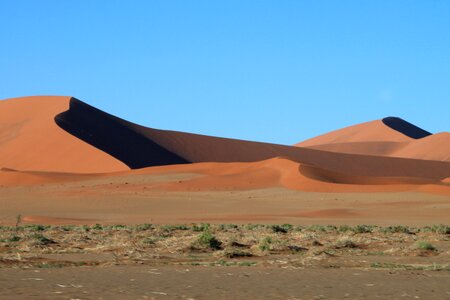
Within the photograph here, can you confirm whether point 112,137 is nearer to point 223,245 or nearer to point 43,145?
point 43,145

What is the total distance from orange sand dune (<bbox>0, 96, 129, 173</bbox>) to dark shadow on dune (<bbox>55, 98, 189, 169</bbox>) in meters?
1.26

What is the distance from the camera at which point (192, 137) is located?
3915 inches

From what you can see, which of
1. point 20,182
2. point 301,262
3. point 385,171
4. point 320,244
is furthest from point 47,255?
point 385,171

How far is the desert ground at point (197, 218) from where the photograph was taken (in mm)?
13156

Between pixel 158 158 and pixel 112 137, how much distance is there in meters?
4.89

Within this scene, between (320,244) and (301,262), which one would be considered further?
(320,244)

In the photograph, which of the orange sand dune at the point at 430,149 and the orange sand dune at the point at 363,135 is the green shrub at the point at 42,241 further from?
the orange sand dune at the point at 363,135

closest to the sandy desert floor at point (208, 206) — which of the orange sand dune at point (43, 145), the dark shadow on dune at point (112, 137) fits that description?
the orange sand dune at point (43, 145)

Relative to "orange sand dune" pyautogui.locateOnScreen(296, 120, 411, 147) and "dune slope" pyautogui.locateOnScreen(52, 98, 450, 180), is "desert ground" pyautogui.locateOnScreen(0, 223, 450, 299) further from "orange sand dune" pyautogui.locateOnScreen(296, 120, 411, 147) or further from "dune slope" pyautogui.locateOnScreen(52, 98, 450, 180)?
"orange sand dune" pyautogui.locateOnScreen(296, 120, 411, 147)

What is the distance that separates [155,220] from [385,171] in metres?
63.5

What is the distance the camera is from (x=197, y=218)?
36031mm

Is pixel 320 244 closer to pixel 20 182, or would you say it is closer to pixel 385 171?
pixel 20 182

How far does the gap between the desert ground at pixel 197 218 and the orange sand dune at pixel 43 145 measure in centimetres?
18

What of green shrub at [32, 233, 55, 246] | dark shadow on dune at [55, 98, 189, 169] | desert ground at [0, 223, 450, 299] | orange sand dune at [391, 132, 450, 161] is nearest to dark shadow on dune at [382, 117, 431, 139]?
orange sand dune at [391, 132, 450, 161]
